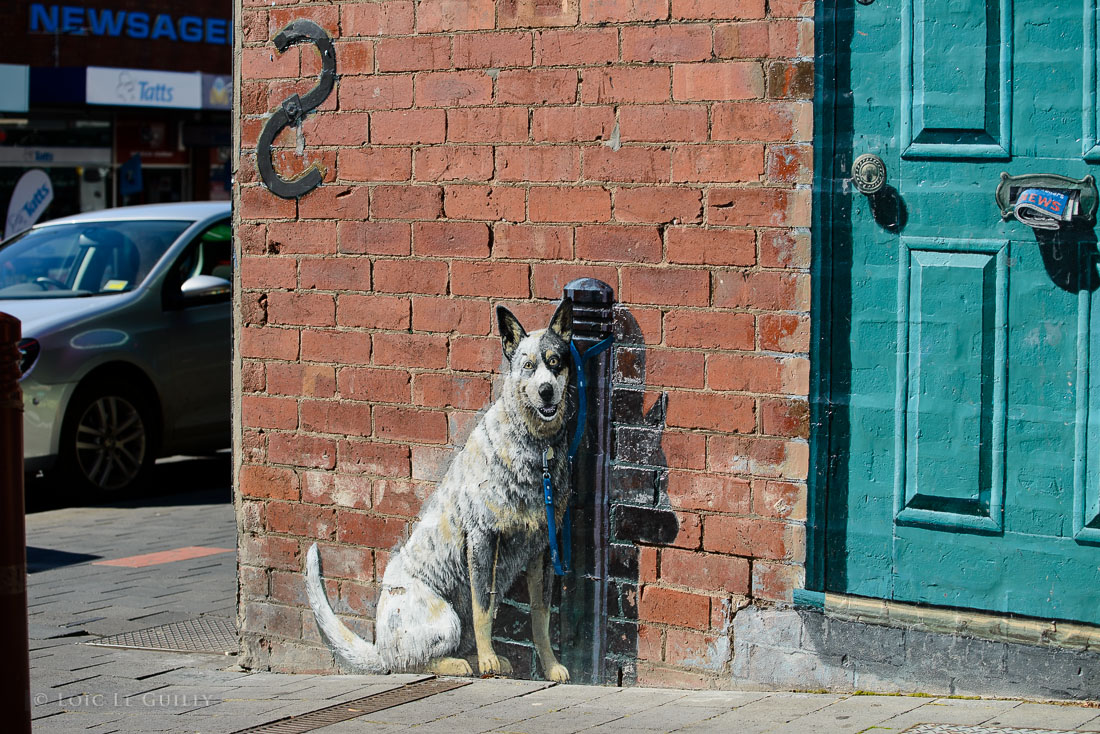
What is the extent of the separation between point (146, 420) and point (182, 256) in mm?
1211

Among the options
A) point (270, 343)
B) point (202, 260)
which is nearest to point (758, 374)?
point (270, 343)

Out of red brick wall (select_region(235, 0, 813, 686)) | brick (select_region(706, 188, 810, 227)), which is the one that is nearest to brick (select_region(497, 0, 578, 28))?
red brick wall (select_region(235, 0, 813, 686))

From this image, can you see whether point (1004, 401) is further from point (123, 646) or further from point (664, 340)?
point (123, 646)

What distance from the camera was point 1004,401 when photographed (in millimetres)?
4098

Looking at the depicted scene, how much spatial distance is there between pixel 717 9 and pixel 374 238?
1.59 m

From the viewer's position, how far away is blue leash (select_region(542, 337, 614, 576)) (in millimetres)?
4793

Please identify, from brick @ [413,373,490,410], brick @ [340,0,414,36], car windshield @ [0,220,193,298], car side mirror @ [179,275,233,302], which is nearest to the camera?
brick @ [413,373,490,410]

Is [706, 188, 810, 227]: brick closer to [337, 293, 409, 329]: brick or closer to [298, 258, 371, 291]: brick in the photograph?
[337, 293, 409, 329]: brick

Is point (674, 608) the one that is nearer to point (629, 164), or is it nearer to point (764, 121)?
point (629, 164)

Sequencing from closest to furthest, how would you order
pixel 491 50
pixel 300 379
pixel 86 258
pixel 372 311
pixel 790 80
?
pixel 790 80 < pixel 491 50 < pixel 372 311 < pixel 300 379 < pixel 86 258

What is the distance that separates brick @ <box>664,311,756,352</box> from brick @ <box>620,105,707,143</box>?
591mm

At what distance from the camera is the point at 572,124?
4.79 m

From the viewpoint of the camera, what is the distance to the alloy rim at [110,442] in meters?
9.22

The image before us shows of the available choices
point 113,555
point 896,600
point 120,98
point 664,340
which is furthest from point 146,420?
point 120,98
